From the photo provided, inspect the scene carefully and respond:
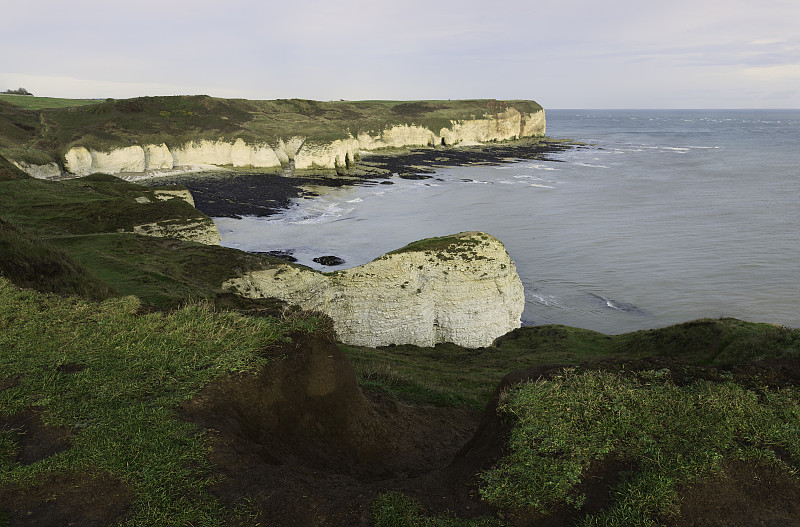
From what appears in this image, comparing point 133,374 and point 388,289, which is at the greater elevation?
point 133,374

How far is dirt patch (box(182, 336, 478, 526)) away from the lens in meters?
6.22

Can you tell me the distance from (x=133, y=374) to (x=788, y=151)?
485 feet

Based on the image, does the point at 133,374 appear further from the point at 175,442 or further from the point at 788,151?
the point at 788,151

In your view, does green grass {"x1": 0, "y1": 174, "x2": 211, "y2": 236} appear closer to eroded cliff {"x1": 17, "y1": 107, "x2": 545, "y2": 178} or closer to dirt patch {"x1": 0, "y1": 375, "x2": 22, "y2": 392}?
dirt patch {"x1": 0, "y1": 375, "x2": 22, "y2": 392}

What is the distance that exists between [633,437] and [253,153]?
295 feet

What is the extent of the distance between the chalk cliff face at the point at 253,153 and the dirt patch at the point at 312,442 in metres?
68.5

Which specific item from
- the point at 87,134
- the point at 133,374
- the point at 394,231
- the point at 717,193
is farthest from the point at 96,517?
the point at 87,134

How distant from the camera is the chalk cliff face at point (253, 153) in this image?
234 feet

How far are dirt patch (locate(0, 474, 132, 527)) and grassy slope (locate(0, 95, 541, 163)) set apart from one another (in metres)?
66.1

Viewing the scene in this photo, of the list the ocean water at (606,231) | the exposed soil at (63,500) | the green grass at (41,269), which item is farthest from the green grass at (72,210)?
the exposed soil at (63,500)

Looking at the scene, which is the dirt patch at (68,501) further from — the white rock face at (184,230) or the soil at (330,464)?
the white rock face at (184,230)

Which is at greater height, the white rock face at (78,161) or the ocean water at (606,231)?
the white rock face at (78,161)

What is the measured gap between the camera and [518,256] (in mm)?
43438

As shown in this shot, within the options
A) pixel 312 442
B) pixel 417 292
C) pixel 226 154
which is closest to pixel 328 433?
pixel 312 442
